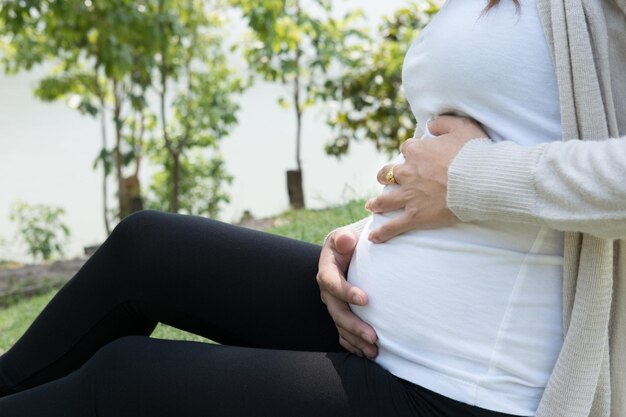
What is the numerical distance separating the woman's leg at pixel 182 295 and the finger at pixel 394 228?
200 mm

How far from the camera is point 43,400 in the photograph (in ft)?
4.41

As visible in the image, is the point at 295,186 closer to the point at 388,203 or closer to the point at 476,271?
the point at 388,203

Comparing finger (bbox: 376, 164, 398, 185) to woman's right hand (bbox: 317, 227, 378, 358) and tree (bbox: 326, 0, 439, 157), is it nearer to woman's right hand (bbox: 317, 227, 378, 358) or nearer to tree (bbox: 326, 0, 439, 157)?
woman's right hand (bbox: 317, 227, 378, 358)

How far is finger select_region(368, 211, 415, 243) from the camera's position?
50.9 inches

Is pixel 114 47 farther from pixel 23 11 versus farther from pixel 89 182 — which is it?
pixel 89 182

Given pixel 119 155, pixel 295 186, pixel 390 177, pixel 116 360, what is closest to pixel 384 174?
pixel 390 177

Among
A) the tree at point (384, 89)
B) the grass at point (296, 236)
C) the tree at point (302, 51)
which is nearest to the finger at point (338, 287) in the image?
the grass at point (296, 236)

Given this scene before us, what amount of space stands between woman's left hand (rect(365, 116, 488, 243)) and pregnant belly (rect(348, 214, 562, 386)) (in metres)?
0.04

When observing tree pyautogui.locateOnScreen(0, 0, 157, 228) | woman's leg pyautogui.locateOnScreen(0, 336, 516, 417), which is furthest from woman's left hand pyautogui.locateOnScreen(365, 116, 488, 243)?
tree pyautogui.locateOnScreen(0, 0, 157, 228)

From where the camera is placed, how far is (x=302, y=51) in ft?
28.6

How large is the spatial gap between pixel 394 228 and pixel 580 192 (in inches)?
12.3

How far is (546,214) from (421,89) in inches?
14.2

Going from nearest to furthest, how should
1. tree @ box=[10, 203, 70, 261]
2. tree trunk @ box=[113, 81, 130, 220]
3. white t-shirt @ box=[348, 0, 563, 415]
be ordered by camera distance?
white t-shirt @ box=[348, 0, 563, 415] < tree trunk @ box=[113, 81, 130, 220] < tree @ box=[10, 203, 70, 261]

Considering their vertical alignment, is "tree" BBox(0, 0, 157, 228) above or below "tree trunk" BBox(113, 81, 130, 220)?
above
